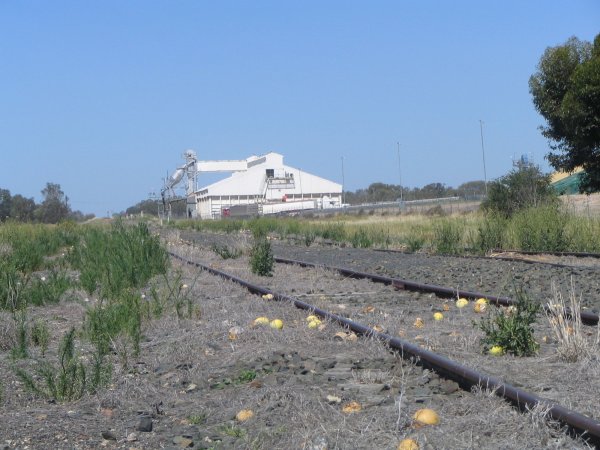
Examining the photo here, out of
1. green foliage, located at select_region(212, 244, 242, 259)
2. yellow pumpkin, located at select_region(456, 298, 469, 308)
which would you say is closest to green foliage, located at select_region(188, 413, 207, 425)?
yellow pumpkin, located at select_region(456, 298, 469, 308)

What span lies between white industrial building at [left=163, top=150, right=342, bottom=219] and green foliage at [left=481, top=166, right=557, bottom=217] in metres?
47.4

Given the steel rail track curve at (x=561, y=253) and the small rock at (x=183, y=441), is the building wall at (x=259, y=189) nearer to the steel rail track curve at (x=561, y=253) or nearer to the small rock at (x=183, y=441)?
the steel rail track curve at (x=561, y=253)

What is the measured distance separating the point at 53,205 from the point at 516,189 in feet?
147

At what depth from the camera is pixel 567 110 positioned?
864 inches

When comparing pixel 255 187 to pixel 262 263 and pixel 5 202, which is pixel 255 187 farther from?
pixel 262 263

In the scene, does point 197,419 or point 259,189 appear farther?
point 259,189

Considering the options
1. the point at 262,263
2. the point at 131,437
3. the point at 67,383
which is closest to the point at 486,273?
the point at 262,263

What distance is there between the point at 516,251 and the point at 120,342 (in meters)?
14.3

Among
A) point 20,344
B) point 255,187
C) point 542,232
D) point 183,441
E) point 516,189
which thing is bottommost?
point 183,441

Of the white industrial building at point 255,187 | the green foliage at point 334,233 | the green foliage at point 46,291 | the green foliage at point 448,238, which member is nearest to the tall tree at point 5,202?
the white industrial building at point 255,187

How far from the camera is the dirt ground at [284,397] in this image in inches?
160

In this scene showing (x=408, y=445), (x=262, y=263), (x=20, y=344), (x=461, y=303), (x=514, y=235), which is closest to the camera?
(x=408, y=445)

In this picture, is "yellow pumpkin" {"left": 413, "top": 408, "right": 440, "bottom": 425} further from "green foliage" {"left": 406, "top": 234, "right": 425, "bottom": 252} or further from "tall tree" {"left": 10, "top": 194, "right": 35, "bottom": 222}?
"tall tree" {"left": 10, "top": 194, "right": 35, "bottom": 222}

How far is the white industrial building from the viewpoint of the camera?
282 ft
